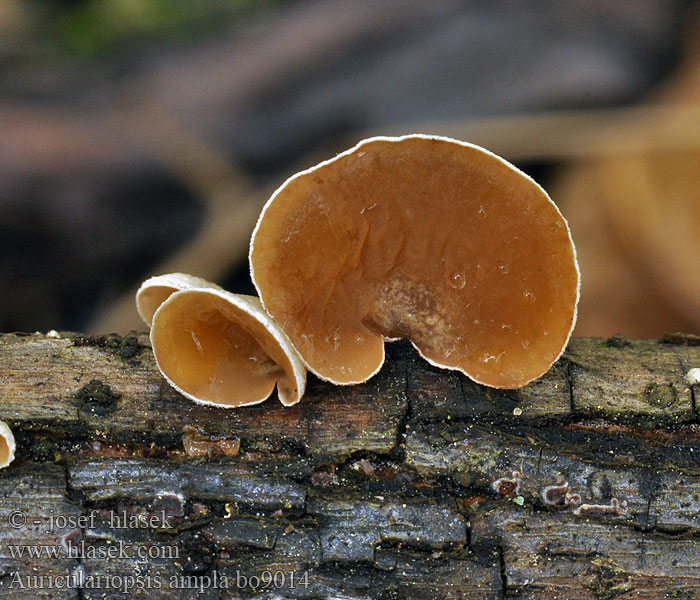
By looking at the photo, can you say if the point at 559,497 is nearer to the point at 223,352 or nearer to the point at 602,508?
the point at 602,508

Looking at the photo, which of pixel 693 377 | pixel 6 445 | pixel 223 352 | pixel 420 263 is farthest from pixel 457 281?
pixel 6 445

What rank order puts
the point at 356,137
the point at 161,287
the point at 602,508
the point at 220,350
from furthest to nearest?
the point at 356,137 < the point at 161,287 < the point at 220,350 < the point at 602,508

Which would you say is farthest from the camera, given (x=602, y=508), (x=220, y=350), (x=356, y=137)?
(x=356, y=137)

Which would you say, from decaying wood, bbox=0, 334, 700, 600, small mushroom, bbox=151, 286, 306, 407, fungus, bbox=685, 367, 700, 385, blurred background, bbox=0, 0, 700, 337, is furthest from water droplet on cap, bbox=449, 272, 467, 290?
blurred background, bbox=0, 0, 700, 337

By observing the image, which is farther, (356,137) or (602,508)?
(356,137)

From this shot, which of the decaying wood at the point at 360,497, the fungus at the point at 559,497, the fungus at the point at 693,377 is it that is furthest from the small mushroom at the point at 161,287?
the fungus at the point at 693,377

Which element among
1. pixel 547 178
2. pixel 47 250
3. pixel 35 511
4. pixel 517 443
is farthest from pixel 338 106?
pixel 35 511
